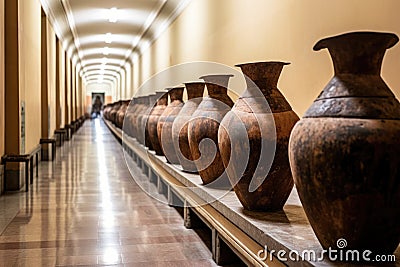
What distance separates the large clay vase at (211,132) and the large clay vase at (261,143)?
2.57 feet

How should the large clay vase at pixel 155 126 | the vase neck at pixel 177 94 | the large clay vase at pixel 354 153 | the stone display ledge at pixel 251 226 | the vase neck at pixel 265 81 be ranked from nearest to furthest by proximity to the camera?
the large clay vase at pixel 354 153 < the stone display ledge at pixel 251 226 < the vase neck at pixel 265 81 < the vase neck at pixel 177 94 < the large clay vase at pixel 155 126

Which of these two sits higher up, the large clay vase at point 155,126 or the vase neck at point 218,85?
the vase neck at point 218,85

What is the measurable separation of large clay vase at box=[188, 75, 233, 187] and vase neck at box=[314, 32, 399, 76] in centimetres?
192

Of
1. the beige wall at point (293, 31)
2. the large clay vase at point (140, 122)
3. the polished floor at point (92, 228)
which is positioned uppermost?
the beige wall at point (293, 31)

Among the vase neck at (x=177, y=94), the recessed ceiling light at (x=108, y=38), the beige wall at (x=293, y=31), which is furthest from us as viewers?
the recessed ceiling light at (x=108, y=38)

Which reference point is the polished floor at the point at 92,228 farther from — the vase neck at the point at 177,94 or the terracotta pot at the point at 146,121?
the vase neck at the point at 177,94

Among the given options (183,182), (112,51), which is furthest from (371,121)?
(112,51)

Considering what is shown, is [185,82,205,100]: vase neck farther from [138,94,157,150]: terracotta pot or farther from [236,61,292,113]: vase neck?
[138,94,157,150]: terracotta pot

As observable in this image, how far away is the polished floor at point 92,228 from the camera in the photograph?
364cm

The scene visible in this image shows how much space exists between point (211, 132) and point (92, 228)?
1521mm

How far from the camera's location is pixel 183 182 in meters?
4.43

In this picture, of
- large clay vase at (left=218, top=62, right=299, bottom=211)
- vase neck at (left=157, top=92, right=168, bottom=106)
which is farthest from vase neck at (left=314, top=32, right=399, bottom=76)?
vase neck at (left=157, top=92, right=168, bottom=106)

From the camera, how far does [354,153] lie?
5.81 ft

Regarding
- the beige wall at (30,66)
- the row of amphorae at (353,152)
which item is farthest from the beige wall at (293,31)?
the beige wall at (30,66)
